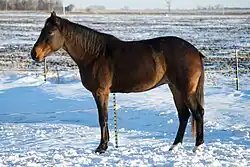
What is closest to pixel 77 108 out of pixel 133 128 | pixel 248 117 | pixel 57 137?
pixel 133 128

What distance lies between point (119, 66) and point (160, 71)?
1.89ft

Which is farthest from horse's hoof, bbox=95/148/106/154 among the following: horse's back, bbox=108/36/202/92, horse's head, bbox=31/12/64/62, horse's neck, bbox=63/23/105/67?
horse's head, bbox=31/12/64/62

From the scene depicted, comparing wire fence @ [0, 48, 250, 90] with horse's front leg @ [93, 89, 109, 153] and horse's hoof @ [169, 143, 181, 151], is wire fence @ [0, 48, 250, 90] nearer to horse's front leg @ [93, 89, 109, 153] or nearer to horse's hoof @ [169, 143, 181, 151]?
horse's hoof @ [169, 143, 181, 151]

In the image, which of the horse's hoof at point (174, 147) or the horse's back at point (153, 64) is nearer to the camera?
the horse's back at point (153, 64)

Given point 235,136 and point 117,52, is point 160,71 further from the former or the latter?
point 235,136

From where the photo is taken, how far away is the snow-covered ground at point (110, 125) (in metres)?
6.23

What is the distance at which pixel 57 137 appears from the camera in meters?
8.21

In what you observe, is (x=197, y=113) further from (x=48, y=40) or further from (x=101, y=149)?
(x=48, y=40)

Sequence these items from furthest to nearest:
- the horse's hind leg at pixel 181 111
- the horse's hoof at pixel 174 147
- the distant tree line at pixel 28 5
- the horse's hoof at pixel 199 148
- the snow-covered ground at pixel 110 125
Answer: the distant tree line at pixel 28 5 < the horse's hind leg at pixel 181 111 < the horse's hoof at pixel 174 147 < the horse's hoof at pixel 199 148 < the snow-covered ground at pixel 110 125

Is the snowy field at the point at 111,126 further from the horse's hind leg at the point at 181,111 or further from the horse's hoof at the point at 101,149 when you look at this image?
the horse's hind leg at the point at 181,111

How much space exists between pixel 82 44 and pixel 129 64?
2.48ft

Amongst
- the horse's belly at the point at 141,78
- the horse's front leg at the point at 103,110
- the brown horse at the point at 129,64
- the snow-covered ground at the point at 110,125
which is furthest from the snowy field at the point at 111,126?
the horse's belly at the point at 141,78

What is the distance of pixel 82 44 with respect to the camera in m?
6.84

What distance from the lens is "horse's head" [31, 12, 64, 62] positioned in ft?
21.8
